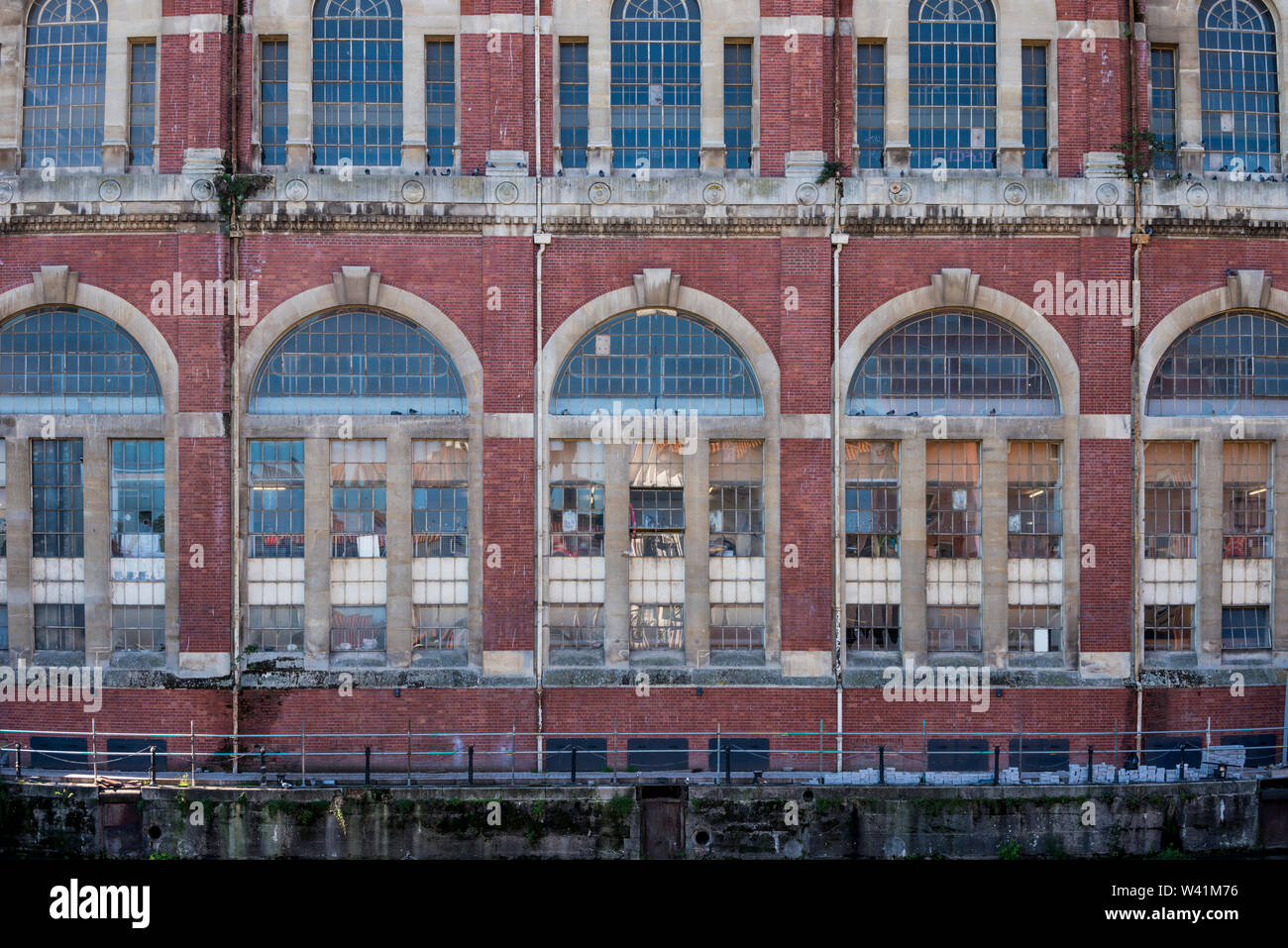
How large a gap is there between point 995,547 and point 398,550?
1112 centimetres

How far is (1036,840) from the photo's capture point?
1833 cm

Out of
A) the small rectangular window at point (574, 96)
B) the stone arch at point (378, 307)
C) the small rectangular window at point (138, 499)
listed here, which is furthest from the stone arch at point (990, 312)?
the small rectangular window at point (138, 499)

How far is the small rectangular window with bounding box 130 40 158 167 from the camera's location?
70.2 ft

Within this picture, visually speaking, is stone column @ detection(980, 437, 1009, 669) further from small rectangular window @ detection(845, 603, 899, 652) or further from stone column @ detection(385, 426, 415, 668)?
stone column @ detection(385, 426, 415, 668)

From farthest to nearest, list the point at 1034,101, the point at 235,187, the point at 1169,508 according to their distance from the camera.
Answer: the point at 1034,101 → the point at 1169,508 → the point at 235,187

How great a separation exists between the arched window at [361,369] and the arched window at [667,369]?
2479mm

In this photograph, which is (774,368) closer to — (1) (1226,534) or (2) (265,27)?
(1) (1226,534)

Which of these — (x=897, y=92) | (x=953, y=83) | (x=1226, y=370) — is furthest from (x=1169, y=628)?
(x=897, y=92)

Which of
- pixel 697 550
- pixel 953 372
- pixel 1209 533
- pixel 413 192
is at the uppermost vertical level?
pixel 413 192

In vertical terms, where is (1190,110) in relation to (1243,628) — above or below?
above

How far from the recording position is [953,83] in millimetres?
21766

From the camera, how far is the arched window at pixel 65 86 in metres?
21.5

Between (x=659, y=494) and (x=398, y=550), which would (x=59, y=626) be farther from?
(x=659, y=494)

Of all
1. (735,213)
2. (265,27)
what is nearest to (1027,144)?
(735,213)
